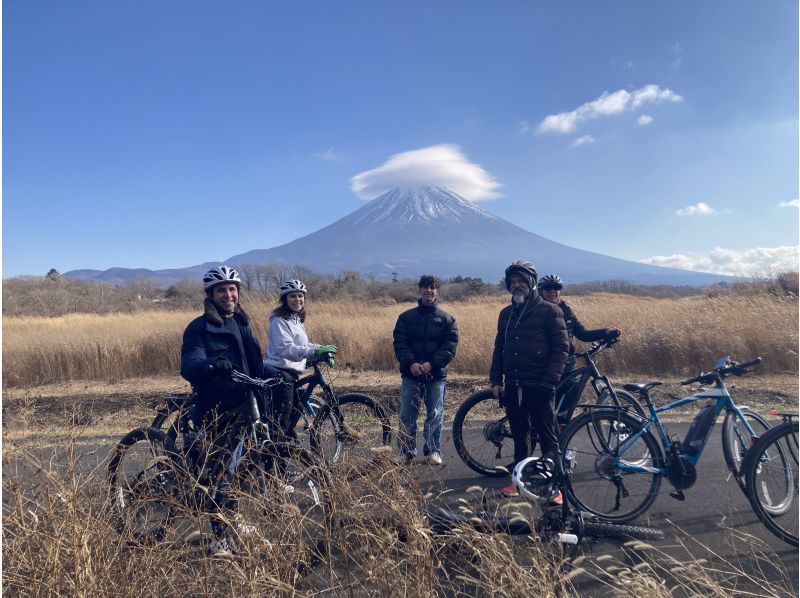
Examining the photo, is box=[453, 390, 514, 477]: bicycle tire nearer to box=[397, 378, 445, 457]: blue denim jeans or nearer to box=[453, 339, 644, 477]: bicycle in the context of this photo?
box=[453, 339, 644, 477]: bicycle

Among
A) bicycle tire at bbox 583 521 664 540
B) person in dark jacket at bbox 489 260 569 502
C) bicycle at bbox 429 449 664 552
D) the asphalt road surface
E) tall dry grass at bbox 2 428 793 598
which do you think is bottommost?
the asphalt road surface

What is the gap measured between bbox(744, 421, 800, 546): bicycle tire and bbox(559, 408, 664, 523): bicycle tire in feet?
1.88

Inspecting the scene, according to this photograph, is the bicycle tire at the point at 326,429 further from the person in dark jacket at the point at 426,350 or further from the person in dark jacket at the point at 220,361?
the person in dark jacket at the point at 426,350

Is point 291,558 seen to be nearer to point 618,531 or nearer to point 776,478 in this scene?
point 618,531

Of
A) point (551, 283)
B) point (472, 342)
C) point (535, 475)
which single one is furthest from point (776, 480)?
point (472, 342)

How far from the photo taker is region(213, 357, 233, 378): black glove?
3318 mm

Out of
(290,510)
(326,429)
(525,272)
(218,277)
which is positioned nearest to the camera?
(290,510)

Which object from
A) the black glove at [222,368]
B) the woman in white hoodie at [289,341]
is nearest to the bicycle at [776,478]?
the woman in white hoodie at [289,341]

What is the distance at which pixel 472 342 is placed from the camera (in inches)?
423

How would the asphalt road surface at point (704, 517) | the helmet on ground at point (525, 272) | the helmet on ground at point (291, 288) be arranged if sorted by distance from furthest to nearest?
the helmet on ground at point (291, 288)
the helmet on ground at point (525, 272)
the asphalt road surface at point (704, 517)

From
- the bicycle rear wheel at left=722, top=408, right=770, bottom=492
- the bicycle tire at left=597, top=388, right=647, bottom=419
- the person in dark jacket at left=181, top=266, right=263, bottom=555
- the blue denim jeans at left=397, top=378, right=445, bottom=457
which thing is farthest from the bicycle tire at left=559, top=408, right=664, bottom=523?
the person in dark jacket at left=181, top=266, right=263, bottom=555

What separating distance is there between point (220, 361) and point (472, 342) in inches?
310

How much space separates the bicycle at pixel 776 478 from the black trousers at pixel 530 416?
1276 millimetres

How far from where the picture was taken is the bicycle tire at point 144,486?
8.47 ft
